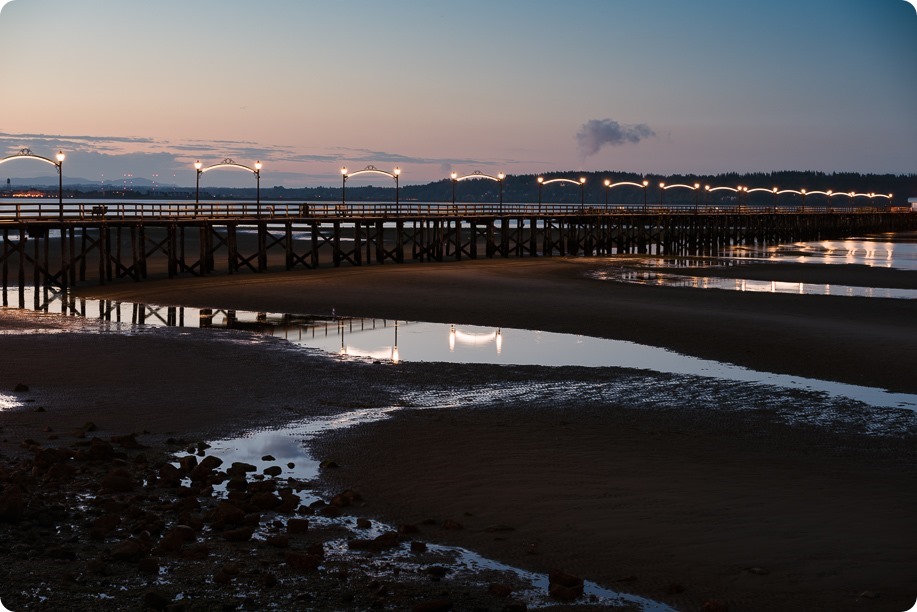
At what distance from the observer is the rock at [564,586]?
8.90 meters

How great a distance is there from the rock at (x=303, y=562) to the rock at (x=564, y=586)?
2.14 metres

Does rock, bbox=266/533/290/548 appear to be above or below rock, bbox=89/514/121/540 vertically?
below

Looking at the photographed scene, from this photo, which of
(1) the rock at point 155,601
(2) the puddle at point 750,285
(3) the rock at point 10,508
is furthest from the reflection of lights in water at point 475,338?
(2) the puddle at point 750,285

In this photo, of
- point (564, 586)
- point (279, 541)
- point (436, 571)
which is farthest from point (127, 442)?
point (564, 586)

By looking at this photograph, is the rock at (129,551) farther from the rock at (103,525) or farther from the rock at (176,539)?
the rock at (103,525)

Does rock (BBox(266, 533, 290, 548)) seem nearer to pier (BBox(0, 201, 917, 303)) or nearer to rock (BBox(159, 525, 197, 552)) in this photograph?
rock (BBox(159, 525, 197, 552))

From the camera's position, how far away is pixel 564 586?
9.00 meters

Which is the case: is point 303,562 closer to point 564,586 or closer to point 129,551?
point 129,551

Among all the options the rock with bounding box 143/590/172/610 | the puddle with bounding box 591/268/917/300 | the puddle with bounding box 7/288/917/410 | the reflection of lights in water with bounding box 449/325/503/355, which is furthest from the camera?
the puddle with bounding box 591/268/917/300

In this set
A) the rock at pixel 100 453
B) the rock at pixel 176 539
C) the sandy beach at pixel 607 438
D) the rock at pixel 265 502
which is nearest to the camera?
the rock at pixel 176 539

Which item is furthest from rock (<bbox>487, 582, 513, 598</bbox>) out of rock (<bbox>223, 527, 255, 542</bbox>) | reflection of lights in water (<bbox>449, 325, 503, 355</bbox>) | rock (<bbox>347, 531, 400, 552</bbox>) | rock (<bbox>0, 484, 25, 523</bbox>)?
reflection of lights in water (<bbox>449, 325, 503, 355</bbox>)

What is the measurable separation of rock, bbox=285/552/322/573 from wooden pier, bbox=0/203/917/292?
99.4 feet

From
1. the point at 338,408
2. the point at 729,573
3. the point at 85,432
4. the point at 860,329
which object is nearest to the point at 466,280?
the point at 860,329

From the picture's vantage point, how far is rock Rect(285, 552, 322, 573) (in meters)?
9.34
